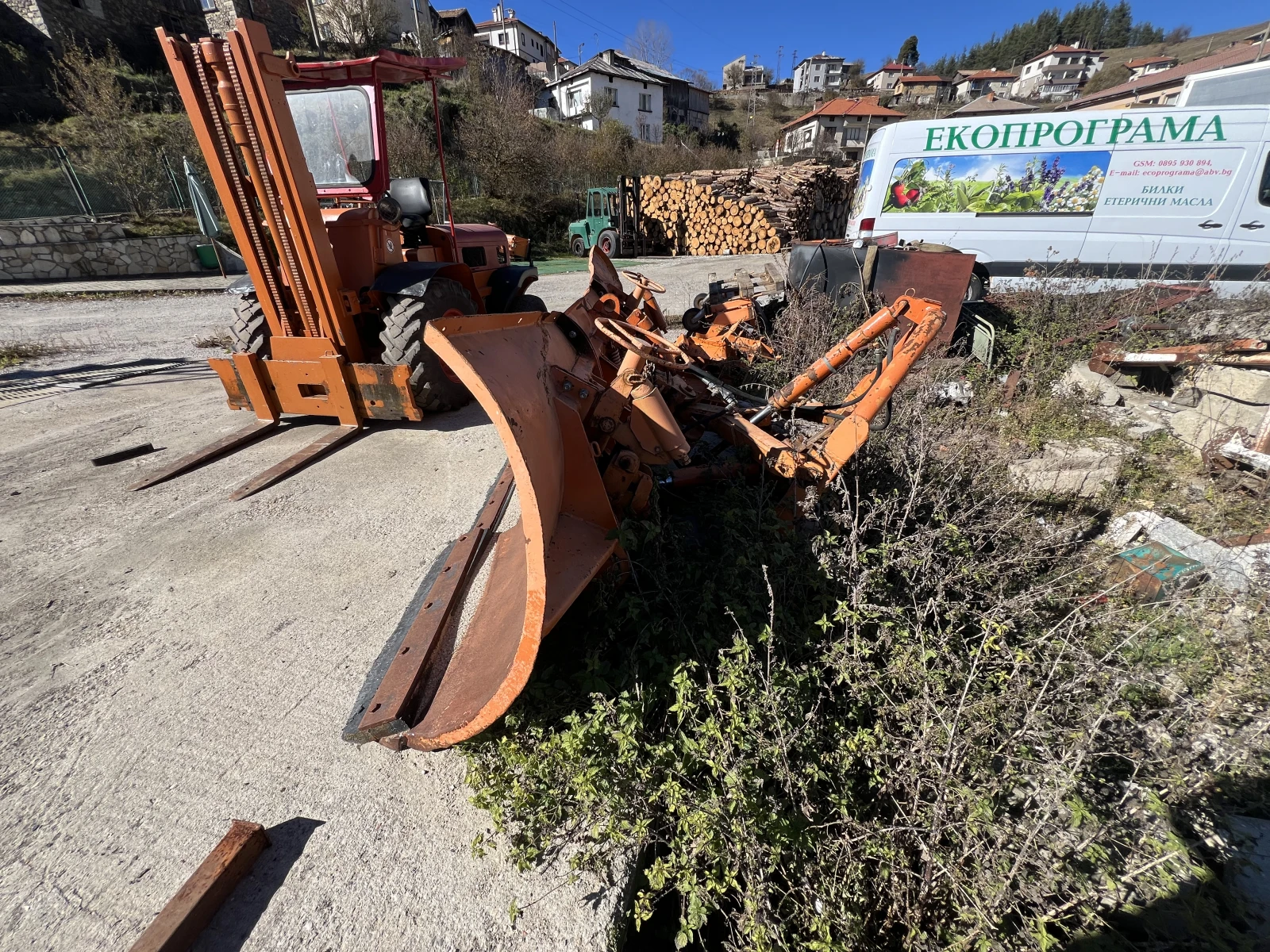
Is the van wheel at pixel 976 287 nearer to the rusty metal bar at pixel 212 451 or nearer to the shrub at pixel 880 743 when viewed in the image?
the shrub at pixel 880 743

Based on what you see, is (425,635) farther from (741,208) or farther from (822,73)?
(822,73)

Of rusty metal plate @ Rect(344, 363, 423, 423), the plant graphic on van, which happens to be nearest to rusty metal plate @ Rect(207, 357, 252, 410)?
rusty metal plate @ Rect(344, 363, 423, 423)

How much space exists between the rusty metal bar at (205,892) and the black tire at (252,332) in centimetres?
410

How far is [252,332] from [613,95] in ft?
132

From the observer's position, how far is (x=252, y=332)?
182 inches

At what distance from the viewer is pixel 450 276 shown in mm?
5059

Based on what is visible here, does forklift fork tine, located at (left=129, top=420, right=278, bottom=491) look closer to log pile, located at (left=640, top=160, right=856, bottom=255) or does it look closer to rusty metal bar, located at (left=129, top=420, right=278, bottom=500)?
rusty metal bar, located at (left=129, top=420, right=278, bottom=500)

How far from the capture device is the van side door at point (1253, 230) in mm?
5602

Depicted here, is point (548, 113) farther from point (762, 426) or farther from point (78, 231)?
point (762, 426)

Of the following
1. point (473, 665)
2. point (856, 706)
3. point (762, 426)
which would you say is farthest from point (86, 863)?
point (762, 426)

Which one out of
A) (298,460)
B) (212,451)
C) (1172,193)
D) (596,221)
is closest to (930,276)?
(1172,193)

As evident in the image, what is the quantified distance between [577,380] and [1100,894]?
2.36 m

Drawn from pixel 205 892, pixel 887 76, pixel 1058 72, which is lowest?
pixel 205 892

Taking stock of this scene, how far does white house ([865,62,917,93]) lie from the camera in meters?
68.4
